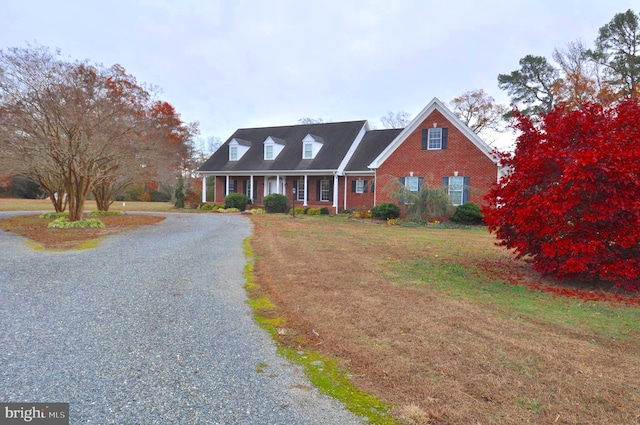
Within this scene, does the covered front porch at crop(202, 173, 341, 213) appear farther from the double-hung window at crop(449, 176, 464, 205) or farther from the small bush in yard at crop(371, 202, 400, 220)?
the double-hung window at crop(449, 176, 464, 205)

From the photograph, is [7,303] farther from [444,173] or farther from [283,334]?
[444,173]

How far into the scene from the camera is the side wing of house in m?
19.9

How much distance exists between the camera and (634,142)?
657cm

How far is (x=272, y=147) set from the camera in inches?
1130

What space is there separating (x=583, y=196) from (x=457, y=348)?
4487 mm

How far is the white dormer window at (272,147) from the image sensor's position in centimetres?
2862

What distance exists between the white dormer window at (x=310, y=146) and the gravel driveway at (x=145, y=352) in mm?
20125

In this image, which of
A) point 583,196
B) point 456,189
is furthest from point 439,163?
point 583,196

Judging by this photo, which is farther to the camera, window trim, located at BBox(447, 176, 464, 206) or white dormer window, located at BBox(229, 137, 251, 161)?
white dormer window, located at BBox(229, 137, 251, 161)

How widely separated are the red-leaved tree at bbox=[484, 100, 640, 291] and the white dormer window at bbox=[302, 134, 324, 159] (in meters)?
19.9

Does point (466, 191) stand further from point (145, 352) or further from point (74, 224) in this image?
point (145, 352)

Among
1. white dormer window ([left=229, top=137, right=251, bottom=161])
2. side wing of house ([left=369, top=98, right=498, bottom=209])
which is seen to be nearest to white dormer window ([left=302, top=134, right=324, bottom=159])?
white dormer window ([left=229, top=137, right=251, bottom=161])

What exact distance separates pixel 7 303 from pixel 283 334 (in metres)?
3.93

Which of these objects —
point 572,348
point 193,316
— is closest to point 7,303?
point 193,316
